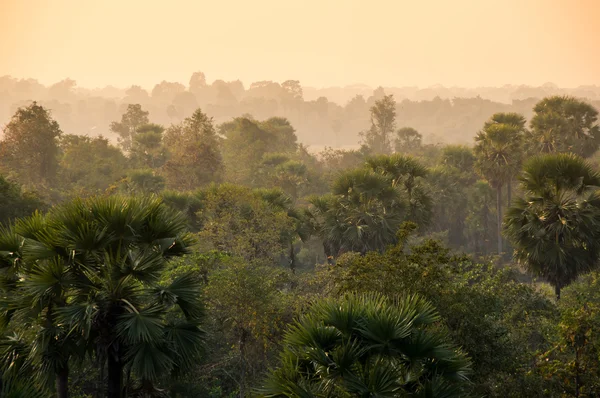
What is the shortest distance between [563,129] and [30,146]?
41564mm

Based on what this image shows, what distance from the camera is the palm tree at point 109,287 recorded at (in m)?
7.89

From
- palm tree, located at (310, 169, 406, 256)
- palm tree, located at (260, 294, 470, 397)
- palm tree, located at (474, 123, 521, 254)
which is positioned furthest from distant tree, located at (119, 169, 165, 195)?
palm tree, located at (260, 294, 470, 397)

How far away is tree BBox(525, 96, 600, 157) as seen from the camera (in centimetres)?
3488

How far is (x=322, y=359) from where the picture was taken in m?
6.62

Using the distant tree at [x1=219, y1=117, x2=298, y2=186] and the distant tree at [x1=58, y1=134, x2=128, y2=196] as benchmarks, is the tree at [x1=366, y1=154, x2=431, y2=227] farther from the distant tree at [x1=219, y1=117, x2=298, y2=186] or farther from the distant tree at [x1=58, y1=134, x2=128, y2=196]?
the distant tree at [x1=58, y1=134, x2=128, y2=196]

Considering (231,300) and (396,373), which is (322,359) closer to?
(396,373)

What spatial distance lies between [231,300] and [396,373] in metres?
7.02

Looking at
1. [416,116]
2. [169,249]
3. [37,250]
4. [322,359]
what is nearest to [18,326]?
[37,250]

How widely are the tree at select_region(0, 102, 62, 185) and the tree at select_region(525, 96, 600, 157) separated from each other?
37791mm

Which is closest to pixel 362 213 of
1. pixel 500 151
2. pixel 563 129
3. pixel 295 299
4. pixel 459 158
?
pixel 295 299

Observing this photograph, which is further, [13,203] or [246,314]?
[13,203]

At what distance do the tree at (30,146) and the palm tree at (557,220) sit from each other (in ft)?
115

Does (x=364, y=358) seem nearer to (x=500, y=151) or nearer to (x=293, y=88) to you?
(x=500, y=151)

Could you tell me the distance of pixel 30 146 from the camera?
37.5 metres
